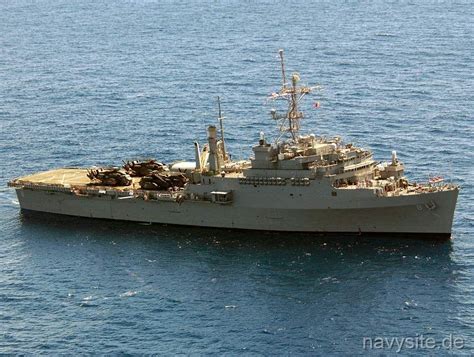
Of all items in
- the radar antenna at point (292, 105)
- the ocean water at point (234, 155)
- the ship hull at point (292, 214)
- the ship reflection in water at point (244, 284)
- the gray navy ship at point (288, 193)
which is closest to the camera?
the ship reflection in water at point (244, 284)

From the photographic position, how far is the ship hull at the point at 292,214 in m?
76.5

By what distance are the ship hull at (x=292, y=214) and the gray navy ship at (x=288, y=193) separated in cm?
8

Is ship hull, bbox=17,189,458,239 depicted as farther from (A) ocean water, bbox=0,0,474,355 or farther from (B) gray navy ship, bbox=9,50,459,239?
(A) ocean water, bbox=0,0,474,355

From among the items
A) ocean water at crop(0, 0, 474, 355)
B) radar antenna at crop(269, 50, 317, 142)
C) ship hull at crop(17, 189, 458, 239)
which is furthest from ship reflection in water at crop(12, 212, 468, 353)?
radar antenna at crop(269, 50, 317, 142)

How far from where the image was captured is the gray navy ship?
7700 cm

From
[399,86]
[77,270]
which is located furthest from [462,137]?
[77,270]

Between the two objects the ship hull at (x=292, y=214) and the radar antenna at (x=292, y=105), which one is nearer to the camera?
the ship hull at (x=292, y=214)

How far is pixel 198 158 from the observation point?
85000 millimetres

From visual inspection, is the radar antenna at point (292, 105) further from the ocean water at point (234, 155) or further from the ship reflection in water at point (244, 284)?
the ocean water at point (234, 155)

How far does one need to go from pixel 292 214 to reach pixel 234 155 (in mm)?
20184

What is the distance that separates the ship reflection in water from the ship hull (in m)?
1.02

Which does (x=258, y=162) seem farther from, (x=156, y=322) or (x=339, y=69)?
(x=339, y=69)

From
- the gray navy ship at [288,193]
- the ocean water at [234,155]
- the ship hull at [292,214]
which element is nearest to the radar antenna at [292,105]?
the gray navy ship at [288,193]

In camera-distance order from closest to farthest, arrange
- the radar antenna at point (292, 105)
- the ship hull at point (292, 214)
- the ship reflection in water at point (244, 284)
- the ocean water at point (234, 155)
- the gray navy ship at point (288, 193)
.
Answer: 1. the ship reflection in water at point (244, 284)
2. the ocean water at point (234, 155)
3. the ship hull at point (292, 214)
4. the gray navy ship at point (288, 193)
5. the radar antenna at point (292, 105)
